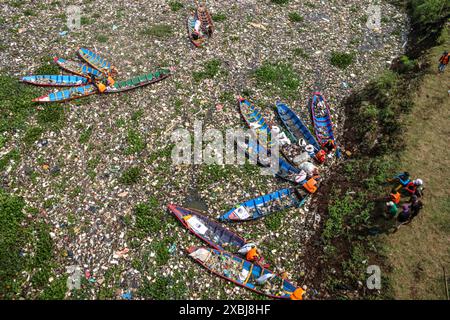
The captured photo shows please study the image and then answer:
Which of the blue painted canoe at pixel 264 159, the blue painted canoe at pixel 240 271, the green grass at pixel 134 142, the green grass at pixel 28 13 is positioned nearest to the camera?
the blue painted canoe at pixel 240 271

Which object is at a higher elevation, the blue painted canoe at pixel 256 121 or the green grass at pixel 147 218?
the blue painted canoe at pixel 256 121

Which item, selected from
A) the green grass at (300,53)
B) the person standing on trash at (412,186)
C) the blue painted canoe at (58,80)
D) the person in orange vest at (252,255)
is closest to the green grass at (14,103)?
the blue painted canoe at (58,80)

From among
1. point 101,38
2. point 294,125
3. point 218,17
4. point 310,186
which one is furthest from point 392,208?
point 101,38

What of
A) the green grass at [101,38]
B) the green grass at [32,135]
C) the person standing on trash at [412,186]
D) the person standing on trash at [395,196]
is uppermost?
the green grass at [101,38]

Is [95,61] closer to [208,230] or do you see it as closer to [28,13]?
[28,13]

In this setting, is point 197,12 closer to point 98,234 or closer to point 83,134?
point 83,134

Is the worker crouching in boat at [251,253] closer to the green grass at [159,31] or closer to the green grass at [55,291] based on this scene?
the green grass at [55,291]
